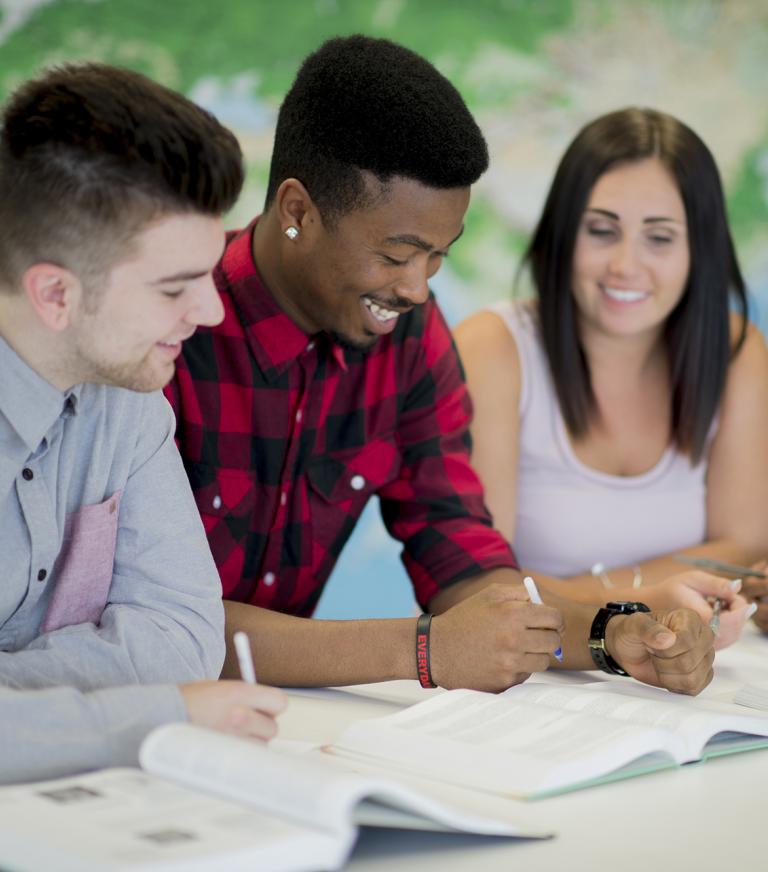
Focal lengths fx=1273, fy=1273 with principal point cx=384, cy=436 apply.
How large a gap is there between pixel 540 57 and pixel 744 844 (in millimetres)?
3581

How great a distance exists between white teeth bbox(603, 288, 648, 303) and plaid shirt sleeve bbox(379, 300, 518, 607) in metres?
0.54

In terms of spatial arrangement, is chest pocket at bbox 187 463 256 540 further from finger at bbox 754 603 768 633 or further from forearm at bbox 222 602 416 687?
finger at bbox 754 603 768 633

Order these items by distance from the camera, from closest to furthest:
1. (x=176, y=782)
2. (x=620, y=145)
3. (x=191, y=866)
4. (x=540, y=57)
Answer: (x=191, y=866)
(x=176, y=782)
(x=620, y=145)
(x=540, y=57)

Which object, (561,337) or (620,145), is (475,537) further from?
(620,145)

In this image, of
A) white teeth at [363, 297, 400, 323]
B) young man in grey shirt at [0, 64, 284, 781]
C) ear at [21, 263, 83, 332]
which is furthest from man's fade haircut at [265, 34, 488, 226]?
ear at [21, 263, 83, 332]

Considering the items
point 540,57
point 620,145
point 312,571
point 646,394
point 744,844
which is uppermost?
point 540,57

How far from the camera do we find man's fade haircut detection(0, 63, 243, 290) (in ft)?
4.33

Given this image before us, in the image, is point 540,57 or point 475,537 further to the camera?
point 540,57

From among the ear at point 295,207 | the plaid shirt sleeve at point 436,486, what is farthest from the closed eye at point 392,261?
the plaid shirt sleeve at point 436,486

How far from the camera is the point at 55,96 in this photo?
1327 millimetres

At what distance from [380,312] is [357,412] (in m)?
0.24

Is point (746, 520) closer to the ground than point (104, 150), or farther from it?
closer to the ground

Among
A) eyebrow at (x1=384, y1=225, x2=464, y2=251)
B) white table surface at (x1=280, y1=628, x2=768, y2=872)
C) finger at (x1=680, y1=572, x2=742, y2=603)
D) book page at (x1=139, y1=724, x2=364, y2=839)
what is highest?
eyebrow at (x1=384, y1=225, x2=464, y2=251)

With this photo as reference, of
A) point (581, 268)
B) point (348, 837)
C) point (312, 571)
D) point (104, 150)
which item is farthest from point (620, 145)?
point (348, 837)
